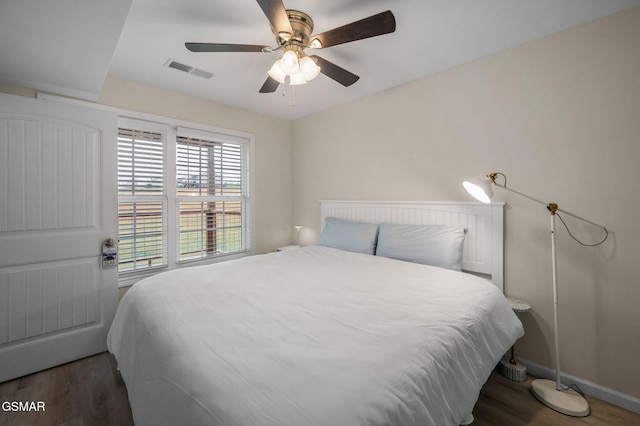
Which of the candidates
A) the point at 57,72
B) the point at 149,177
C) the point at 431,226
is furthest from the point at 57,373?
the point at 431,226

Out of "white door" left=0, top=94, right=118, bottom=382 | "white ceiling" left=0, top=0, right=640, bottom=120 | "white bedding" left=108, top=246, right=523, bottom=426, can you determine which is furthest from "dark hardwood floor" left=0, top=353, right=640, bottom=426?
"white ceiling" left=0, top=0, right=640, bottom=120

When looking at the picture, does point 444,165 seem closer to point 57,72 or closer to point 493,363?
point 493,363

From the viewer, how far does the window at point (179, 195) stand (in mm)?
2688

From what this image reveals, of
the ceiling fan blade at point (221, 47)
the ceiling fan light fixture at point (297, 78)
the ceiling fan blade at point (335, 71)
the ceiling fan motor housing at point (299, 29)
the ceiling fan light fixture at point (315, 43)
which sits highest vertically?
the ceiling fan motor housing at point (299, 29)

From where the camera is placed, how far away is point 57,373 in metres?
2.07

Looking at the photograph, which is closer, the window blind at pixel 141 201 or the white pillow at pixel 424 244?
the white pillow at pixel 424 244

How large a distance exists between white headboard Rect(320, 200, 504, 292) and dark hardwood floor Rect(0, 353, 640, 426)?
76 cm

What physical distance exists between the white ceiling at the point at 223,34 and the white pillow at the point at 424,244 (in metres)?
1.42

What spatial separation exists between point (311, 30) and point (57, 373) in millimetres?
3090

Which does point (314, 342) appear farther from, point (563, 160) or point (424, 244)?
point (563, 160)
